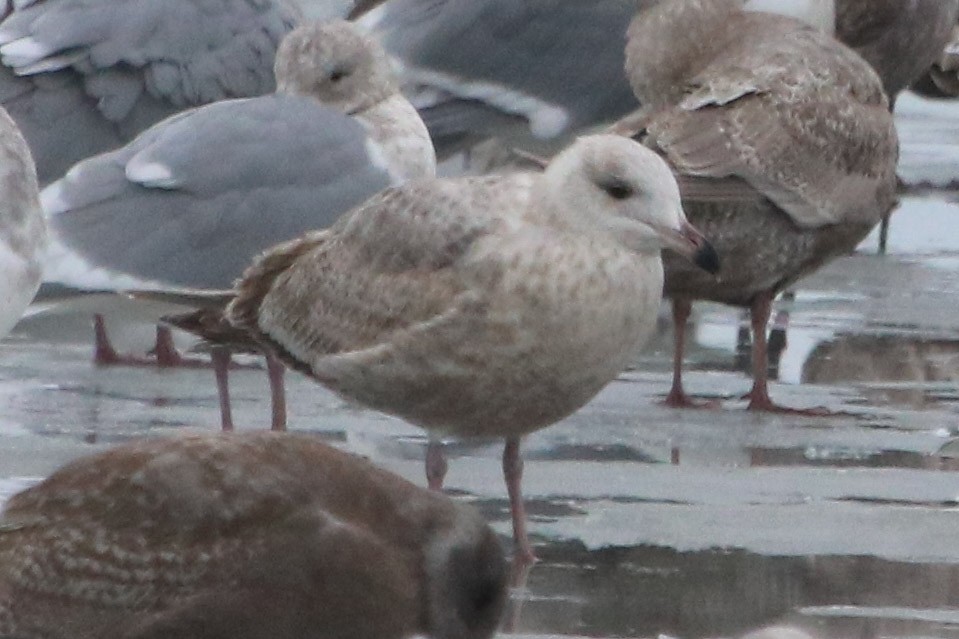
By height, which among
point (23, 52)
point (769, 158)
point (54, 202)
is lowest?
point (23, 52)

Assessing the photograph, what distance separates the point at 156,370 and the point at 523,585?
12.1 ft

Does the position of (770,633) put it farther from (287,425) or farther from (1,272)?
(287,425)

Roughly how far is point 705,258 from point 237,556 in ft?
6.58

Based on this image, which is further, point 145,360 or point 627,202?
point 145,360

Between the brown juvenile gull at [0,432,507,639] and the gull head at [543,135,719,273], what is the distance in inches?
62.8

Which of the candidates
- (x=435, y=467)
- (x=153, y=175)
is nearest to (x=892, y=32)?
(x=153, y=175)

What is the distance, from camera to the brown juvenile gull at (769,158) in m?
8.83

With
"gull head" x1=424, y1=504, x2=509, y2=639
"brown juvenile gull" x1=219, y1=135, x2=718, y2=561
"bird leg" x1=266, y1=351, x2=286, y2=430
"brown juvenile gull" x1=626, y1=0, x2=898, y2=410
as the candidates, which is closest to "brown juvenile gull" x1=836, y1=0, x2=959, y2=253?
"brown juvenile gull" x1=626, y1=0, x2=898, y2=410

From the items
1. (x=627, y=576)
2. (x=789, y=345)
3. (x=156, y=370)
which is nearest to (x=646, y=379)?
(x=789, y=345)

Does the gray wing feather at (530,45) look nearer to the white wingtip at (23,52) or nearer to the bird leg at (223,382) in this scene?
the white wingtip at (23,52)

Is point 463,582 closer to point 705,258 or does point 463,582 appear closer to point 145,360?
point 705,258

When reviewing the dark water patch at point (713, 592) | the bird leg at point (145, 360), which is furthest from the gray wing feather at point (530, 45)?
the dark water patch at point (713, 592)

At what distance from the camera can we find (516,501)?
6.89 meters

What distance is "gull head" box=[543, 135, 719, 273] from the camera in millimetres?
6922
